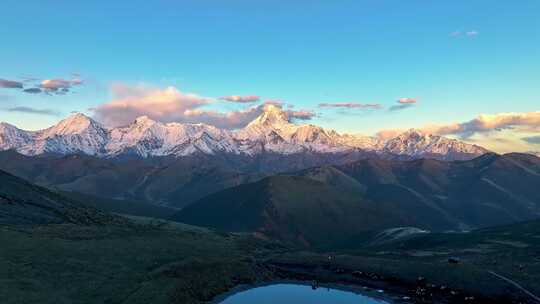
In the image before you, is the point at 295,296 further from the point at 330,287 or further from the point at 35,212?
the point at 35,212

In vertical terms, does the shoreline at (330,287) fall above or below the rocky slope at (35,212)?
below

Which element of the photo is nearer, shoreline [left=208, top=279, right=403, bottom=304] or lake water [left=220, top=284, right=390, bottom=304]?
lake water [left=220, top=284, right=390, bottom=304]

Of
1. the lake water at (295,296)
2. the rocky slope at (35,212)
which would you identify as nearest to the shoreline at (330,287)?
the lake water at (295,296)

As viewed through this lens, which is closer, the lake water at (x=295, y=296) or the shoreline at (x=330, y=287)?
the lake water at (x=295, y=296)

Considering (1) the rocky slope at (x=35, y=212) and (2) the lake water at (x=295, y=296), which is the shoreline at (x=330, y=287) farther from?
(1) the rocky slope at (x=35, y=212)

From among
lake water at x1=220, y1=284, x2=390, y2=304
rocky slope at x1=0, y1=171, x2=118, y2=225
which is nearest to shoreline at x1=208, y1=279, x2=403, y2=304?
lake water at x1=220, y1=284, x2=390, y2=304

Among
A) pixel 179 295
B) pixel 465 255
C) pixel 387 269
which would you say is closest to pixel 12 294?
pixel 179 295

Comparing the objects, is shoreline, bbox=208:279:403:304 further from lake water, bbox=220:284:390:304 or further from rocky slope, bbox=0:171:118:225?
rocky slope, bbox=0:171:118:225

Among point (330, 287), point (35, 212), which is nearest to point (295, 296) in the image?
point (330, 287)
